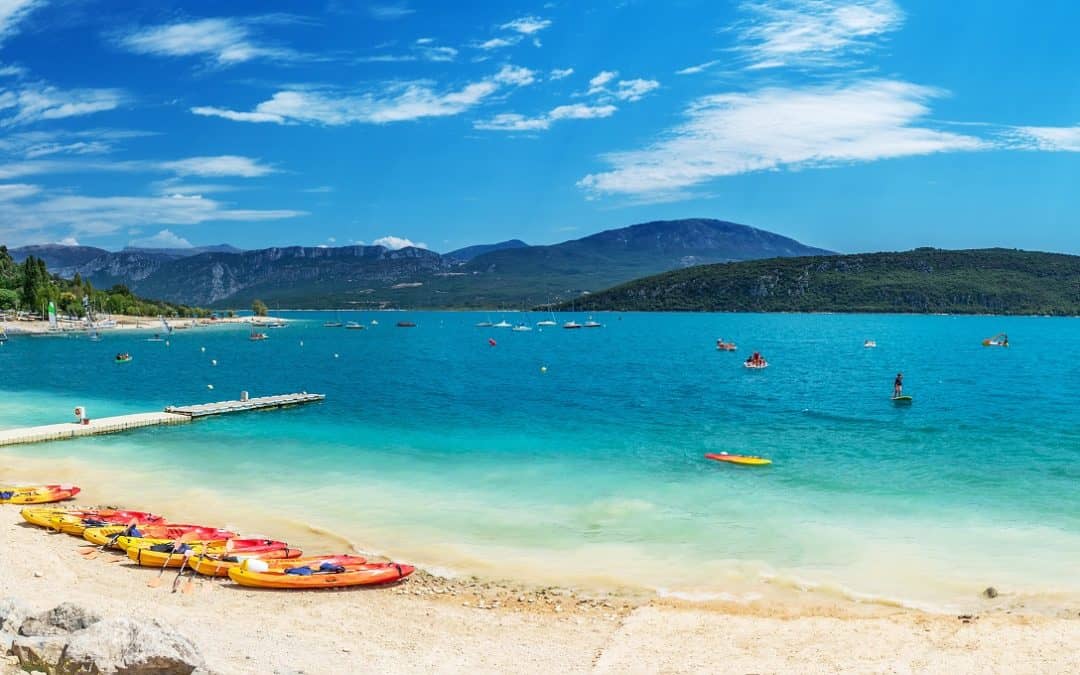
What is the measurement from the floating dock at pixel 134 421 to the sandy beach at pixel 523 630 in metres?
25.4

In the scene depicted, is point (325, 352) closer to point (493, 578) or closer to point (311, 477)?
point (311, 477)

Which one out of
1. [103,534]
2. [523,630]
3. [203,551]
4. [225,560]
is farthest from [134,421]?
[523,630]

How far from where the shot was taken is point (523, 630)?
59.3 feet

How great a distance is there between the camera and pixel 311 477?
113 feet

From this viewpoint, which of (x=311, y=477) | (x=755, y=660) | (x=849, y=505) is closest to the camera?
(x=755, y=660)

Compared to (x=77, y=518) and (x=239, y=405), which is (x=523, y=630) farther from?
(x=239, y=405)

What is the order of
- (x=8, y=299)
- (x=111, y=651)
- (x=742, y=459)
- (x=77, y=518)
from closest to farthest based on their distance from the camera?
1. (x=111, y=651)
2. (x=77, y=518)
3. (x=742, y=459)
4. (x=8, y=299)

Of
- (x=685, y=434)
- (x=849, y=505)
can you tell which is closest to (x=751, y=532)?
(x=849, y=505)

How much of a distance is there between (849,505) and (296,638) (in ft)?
70.6

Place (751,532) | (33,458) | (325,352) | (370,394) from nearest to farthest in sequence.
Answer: (751,532) → (33,458) → (370,394) → (325,352)

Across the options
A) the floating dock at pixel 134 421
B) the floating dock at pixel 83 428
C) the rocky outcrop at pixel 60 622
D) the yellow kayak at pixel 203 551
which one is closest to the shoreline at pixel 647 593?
the yellow kayak at pixel 203 551

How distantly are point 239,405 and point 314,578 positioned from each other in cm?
3863

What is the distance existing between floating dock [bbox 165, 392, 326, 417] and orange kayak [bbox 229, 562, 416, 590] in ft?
114

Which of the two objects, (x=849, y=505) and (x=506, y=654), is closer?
(x=506, y=654)
